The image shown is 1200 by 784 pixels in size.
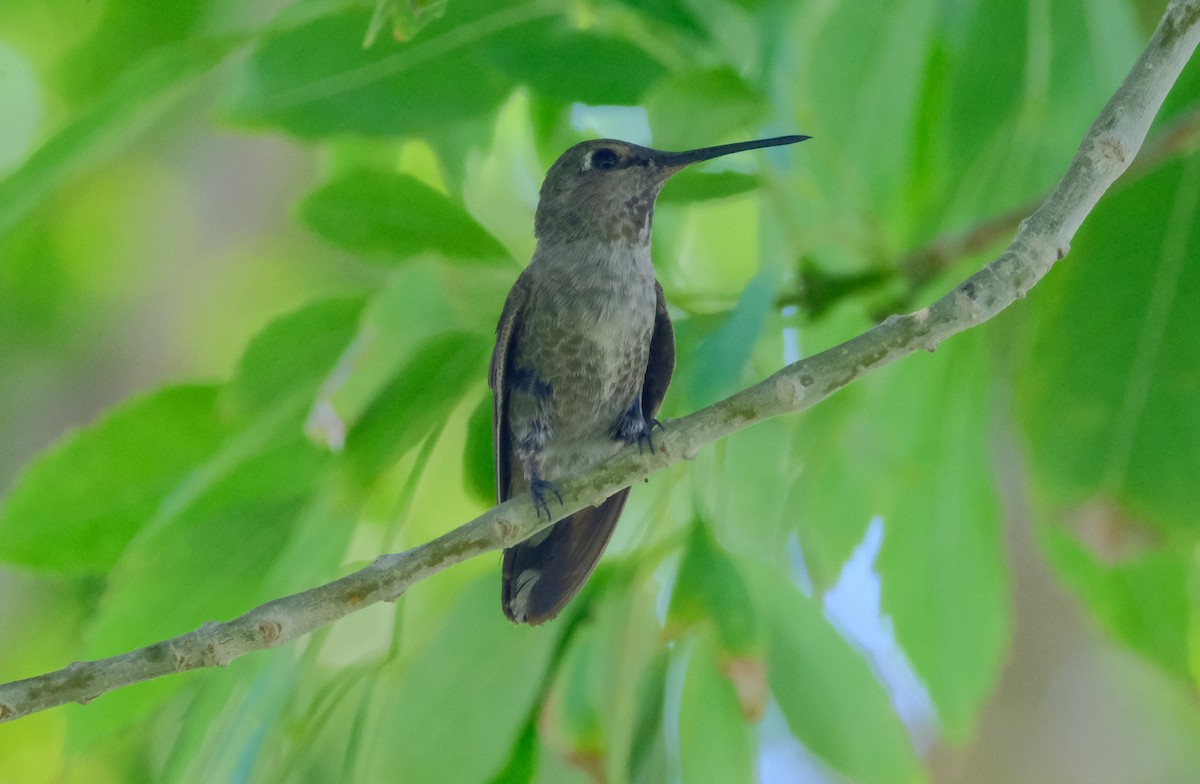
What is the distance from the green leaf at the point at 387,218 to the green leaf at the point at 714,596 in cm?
54

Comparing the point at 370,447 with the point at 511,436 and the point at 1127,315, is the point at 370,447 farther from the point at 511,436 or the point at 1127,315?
the point at 1127,315

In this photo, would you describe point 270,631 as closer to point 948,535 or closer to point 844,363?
point 844,363

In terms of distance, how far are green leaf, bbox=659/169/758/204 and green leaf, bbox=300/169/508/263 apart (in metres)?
0.29

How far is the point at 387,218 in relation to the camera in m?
1.69

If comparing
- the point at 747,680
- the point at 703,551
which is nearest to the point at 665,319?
the point at 703,551

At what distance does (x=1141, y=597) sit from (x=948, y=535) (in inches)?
11.9

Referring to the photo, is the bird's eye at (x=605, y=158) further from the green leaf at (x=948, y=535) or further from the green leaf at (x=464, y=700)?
the green leaf at (x=464, y=700)

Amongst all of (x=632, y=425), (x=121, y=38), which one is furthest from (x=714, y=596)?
(x=121, y=38)

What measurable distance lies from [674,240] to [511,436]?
1.64ft

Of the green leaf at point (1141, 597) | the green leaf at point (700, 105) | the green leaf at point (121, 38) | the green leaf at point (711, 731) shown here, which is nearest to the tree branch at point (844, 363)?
the green leaf at point (700, 105)

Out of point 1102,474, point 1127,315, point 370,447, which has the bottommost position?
point 1102,474

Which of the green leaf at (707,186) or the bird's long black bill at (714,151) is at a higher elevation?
the bird's long black bill at (714,151)

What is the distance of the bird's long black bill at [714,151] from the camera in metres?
1.60

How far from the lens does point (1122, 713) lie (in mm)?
3330
